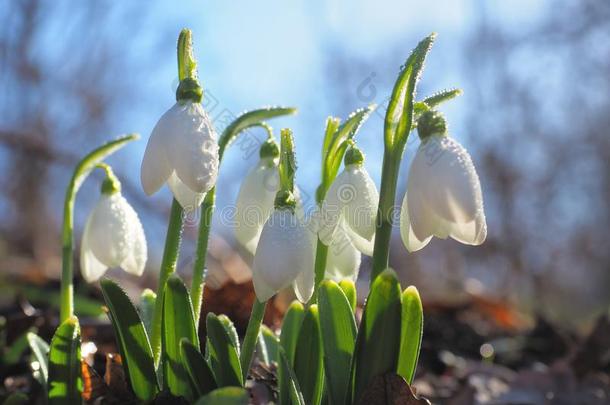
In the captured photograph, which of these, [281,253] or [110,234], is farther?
[110,234]

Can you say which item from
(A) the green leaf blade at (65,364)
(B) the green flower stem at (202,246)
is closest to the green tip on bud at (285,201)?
(B) the green flower stem at (202,246)

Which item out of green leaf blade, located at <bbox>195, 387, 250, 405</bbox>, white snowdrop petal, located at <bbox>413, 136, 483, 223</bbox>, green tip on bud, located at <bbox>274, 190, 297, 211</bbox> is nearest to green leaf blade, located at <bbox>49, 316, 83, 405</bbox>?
green leaf blade, located at <bbox>195, 387, 250, 405</bbox>

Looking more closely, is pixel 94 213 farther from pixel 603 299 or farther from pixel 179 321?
pixel 603 299

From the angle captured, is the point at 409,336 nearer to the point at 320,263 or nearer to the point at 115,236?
the point at 320,263

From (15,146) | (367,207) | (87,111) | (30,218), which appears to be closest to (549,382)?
(367,207)

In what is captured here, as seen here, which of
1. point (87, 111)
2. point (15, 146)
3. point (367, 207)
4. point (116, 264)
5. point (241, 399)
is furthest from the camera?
point (87, 111)

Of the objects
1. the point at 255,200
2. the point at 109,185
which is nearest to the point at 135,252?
the point at 109,185
